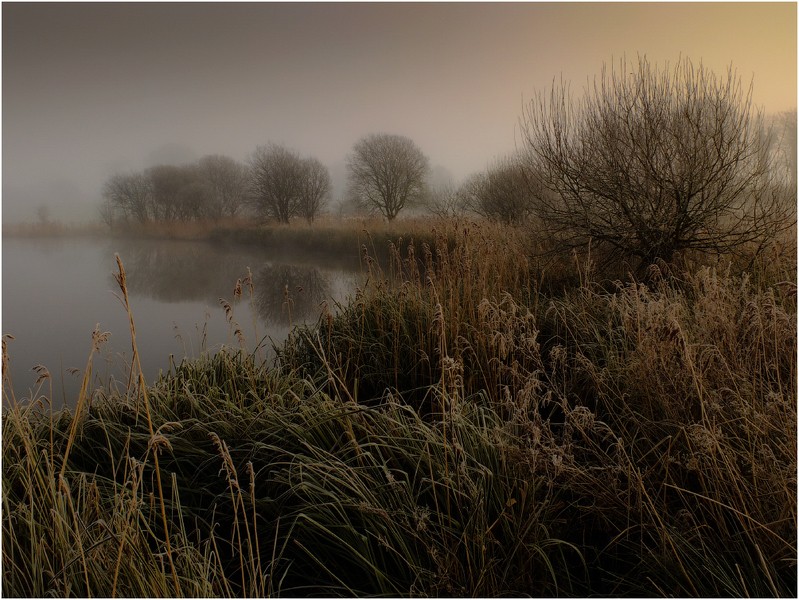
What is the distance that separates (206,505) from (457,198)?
11775mm

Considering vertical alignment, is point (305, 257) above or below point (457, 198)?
below

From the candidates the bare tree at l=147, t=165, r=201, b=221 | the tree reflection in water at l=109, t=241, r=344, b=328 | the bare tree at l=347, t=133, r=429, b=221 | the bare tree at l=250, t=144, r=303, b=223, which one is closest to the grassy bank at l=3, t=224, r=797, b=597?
the tree reflection in water at l=109, t=241, r=344, b=328

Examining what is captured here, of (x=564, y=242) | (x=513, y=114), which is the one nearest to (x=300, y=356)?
(x=564, y=242)

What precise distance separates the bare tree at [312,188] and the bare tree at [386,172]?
121 cm

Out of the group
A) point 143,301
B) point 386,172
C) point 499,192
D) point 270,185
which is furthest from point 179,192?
point 499,192

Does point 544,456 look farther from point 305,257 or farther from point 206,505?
point 305,257

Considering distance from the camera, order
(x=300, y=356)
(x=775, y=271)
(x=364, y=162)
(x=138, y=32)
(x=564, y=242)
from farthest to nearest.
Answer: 1. (x=364, y=162)
2. (x=138, y=32)
3. (x=564, y=242)
4. (x=775, y=271)
5. (x=300, y=356)

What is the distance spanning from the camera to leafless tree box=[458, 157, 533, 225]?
458 inches

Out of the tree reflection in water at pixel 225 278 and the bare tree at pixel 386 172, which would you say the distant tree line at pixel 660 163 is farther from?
the bare tree at pixel 386 172

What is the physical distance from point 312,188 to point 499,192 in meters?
5.88

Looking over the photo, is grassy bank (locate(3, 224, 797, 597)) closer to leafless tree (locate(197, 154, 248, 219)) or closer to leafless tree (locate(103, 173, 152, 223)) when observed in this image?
leafless tree (locate(103, 173, 152, 223))

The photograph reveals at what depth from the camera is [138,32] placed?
7.42 m

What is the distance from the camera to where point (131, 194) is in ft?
41.9

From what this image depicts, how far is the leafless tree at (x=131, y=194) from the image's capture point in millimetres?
12406
